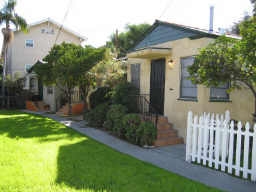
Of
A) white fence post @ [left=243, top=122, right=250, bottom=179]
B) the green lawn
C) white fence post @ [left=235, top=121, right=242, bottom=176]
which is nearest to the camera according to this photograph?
the green lawn

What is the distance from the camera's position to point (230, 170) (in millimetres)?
4930

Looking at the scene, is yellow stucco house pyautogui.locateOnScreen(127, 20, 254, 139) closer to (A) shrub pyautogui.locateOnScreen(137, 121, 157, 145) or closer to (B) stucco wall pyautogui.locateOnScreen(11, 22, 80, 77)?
(A) shrub pyautogui.locateOnScreen(137, 121, 157, 145)

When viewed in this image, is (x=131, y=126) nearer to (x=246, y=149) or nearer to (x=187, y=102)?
(x=187, y=102)

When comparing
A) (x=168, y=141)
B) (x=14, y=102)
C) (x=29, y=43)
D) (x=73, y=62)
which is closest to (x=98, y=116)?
(x=73, y=62)

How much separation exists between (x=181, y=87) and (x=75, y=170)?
5003mm

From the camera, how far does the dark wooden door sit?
924 cm

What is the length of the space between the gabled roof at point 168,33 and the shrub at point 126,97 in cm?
232

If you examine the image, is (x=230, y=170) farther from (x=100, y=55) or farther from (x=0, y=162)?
(x=100, y=55)

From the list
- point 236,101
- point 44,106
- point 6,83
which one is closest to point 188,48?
point 236,101

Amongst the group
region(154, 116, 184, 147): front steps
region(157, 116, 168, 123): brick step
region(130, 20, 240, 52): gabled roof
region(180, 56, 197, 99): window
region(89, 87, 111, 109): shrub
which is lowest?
region(154, 116, 184, 147): front steps

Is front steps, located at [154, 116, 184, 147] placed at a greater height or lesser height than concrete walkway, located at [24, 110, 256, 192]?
greater

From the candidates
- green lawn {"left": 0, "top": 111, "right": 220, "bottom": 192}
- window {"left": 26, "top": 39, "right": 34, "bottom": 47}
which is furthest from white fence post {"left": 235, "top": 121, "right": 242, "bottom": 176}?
window {"left": 26, "top": 39, "right": 34, "bottom": 47}

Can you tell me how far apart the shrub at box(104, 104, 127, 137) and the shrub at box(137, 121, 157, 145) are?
1.16 metres

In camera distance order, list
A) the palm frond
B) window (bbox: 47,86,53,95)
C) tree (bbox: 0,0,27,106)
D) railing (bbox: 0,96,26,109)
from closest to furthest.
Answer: window (bbox: 47,86,53,95)
railing (bbox: 0,96,26,109)
tree (bbox: 0,0,27,106)
the palm frond
